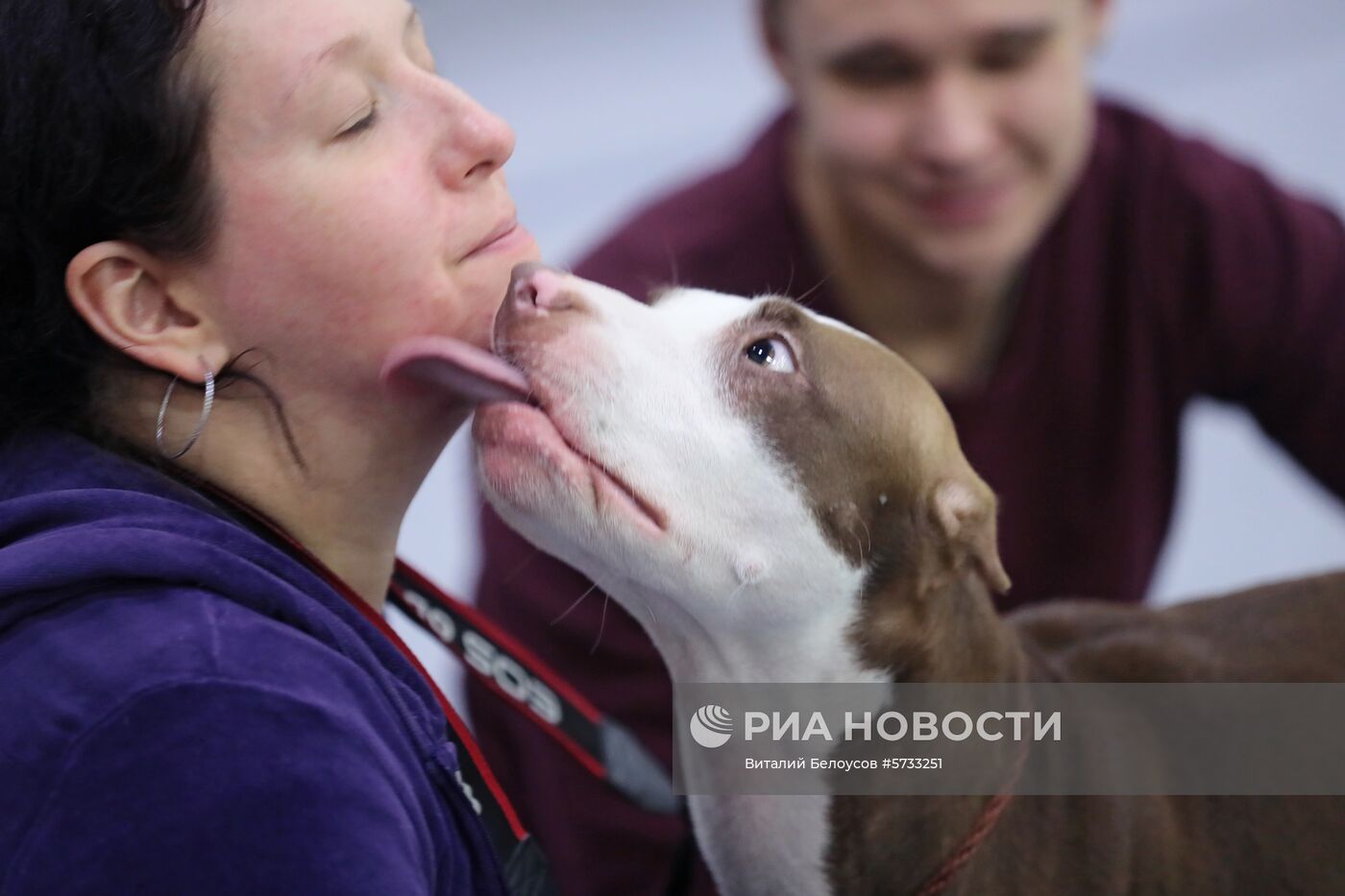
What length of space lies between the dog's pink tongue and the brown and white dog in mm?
10

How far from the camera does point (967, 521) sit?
103 centimetres

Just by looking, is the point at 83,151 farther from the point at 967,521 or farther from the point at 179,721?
the point at 967,521

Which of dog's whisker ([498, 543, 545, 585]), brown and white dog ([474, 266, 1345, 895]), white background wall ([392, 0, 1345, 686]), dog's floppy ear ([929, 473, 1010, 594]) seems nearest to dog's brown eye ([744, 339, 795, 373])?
brown and white dog ([474, 266, 1345, 895])

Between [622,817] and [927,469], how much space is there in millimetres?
607

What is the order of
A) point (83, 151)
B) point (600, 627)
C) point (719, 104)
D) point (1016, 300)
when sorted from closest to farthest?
1. point (83, 151)
2. point (600, 627)
3. point (1016, 300)
4. point (719, 104)

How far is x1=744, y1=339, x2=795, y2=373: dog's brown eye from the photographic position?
40.5 inches

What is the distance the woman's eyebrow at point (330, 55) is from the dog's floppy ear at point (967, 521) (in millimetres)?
535

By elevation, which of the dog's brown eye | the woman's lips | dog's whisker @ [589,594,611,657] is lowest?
dog's whisker @ [589,594,611,657]

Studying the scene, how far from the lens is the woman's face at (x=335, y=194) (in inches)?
34.7

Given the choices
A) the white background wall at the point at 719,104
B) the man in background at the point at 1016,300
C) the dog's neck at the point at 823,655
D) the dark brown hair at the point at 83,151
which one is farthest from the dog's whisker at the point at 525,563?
the white background wall at the point at 719,104

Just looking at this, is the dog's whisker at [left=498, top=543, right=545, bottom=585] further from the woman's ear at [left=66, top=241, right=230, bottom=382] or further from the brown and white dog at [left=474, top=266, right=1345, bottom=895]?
the woman's ear at [left=66, top=241, right=230, bottom=382]

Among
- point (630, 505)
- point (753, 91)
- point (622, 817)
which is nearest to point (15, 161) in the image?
point (630, 505)

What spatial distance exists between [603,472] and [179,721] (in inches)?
13.5

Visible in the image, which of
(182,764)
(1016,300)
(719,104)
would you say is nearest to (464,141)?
(182,764)
